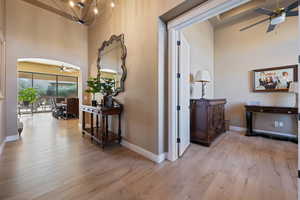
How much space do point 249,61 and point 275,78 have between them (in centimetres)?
80

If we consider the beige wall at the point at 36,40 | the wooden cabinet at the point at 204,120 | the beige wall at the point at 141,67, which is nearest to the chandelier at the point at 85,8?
the beige wall at the point at 36,40

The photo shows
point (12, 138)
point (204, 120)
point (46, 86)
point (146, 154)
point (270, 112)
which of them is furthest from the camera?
point (46, 86)

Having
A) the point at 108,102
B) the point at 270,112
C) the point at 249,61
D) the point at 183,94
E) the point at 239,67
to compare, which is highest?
the point at 249,61

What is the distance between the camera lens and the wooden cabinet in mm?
2848

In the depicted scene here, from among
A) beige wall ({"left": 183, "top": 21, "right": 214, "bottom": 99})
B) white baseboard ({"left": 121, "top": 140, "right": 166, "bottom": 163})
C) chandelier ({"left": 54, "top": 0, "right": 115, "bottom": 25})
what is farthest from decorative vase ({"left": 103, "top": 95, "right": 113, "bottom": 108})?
chandelier ({"left": 54, "top": 0, "right": 115, "bottom": 25})

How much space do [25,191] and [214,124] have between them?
3364 mm

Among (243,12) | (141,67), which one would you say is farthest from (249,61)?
(141,67)

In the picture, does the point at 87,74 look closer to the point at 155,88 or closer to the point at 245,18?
the point at 155,88

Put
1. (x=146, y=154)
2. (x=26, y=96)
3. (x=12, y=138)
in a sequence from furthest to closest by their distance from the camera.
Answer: (x=26, y=96) → (x=12, y=138) → (x=146, y=154)

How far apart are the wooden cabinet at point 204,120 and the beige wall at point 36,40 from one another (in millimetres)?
3641

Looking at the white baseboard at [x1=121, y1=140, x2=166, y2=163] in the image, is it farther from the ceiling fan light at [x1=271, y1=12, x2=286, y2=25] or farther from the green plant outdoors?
the green plant outdoors

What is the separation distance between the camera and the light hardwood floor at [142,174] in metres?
1.44

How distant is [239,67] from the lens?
4.06 metres

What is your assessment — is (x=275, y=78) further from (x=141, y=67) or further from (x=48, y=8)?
(x=48, y=8)
